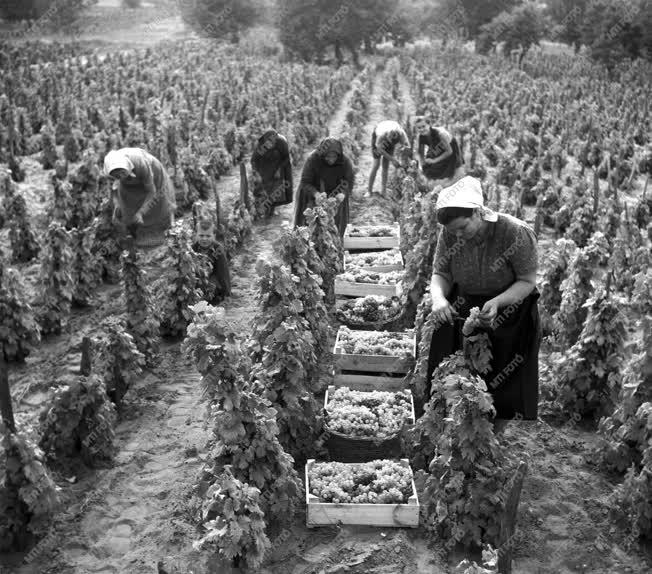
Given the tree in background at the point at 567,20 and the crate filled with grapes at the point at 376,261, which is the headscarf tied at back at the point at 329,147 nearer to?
the crate filled with grapes at the point at 376,261

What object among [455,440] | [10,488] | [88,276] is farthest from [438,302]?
[88,276]

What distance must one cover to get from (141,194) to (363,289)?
2665 millimetres

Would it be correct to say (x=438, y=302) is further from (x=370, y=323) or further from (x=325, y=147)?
(x=325, y=147)

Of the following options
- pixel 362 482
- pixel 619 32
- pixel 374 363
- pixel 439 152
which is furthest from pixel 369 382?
pixel 619 32

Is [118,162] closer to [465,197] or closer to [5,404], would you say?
→ [5,404]

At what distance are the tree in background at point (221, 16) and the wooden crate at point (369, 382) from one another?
50372mm

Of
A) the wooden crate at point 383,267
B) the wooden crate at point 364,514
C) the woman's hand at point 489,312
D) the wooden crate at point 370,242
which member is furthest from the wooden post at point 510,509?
the wooden crate at point 370,242

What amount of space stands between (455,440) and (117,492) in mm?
2516

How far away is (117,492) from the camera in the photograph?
5082 mm

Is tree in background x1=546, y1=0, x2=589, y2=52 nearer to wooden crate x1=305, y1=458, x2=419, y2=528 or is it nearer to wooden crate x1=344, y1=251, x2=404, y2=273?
wooden crate x1=344, y1=251, x2=404, y2=273

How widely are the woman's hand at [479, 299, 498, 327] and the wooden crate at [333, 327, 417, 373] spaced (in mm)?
2258

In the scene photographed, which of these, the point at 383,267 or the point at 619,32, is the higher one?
the point at 619,32

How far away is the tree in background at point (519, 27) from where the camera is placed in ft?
148

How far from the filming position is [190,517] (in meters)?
4.75
